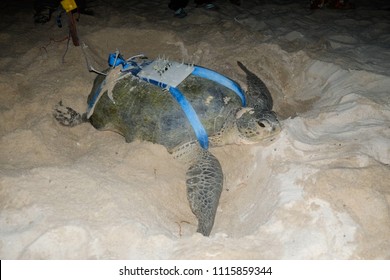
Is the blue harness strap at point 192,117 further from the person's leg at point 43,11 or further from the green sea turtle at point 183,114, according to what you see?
the person's leg at point 43,11

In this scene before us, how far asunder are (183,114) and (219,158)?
1.97 ft

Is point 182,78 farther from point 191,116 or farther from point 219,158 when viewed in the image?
point 219,158

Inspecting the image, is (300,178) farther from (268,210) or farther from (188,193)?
(188,193)

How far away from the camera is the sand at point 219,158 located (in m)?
1.54

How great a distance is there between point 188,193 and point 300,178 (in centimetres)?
87

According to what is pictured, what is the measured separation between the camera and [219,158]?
2666 mm

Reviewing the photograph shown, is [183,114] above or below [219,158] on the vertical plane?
above

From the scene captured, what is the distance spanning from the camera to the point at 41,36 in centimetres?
396

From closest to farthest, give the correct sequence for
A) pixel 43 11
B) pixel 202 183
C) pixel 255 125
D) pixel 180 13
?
pixel 202 183
pixel 255 125
pixel 43 11
pixel 180 13

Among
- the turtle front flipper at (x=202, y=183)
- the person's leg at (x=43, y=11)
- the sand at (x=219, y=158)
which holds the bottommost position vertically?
the turtle front flipper at (x=202, y=183)

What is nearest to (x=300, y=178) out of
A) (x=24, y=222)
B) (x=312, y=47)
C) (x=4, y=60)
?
(x=24, y=222)

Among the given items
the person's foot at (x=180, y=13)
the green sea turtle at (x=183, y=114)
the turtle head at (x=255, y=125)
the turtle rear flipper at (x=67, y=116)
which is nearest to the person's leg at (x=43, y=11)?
the person's foot at (x=180, y=13)

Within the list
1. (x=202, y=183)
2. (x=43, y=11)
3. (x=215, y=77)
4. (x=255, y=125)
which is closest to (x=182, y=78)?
(x=215, y=77)

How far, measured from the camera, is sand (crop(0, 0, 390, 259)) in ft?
5.06
